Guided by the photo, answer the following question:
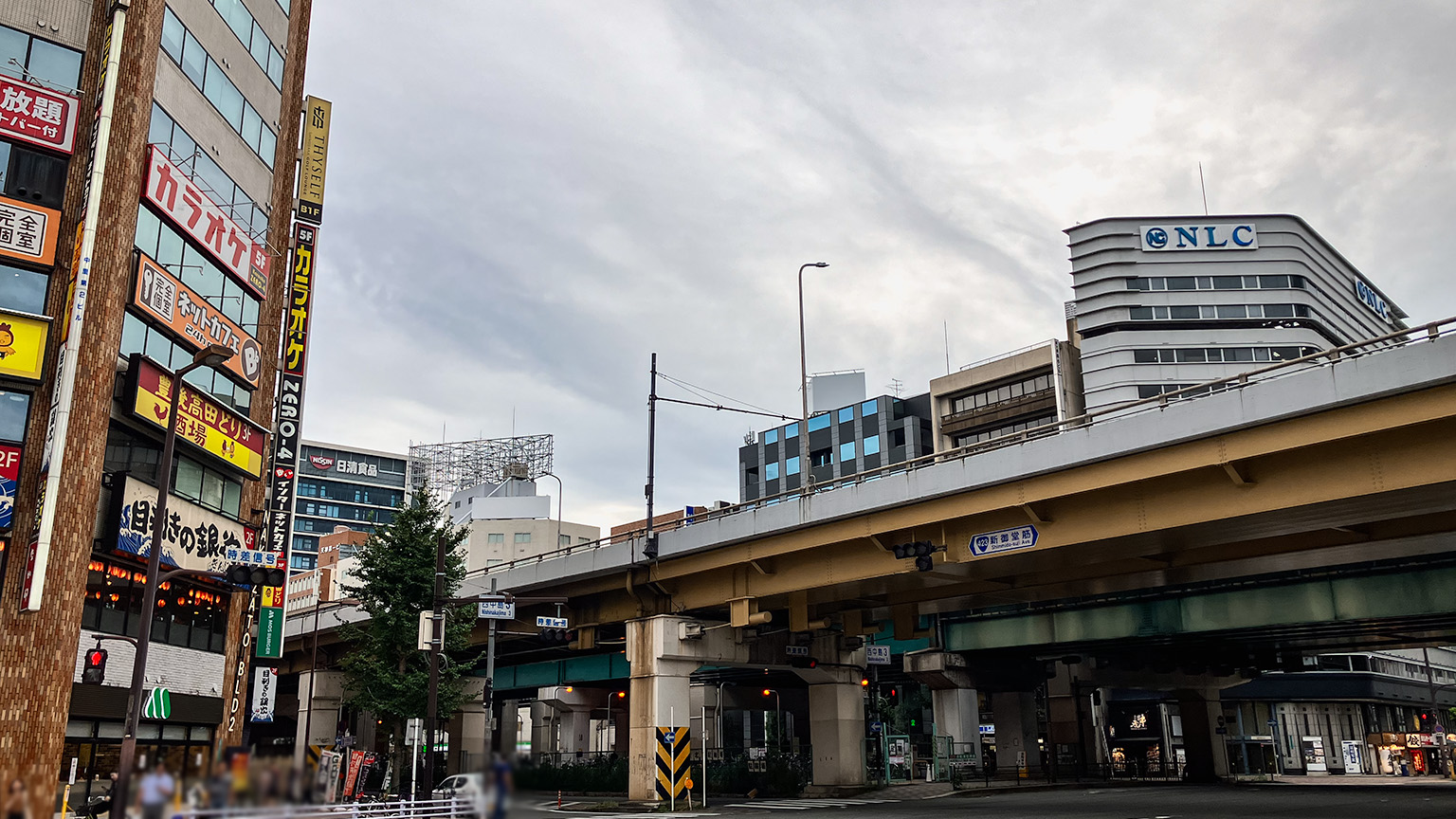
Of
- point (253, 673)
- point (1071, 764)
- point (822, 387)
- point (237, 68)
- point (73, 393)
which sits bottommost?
point (1071, 764)

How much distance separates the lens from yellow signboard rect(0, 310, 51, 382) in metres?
27.1

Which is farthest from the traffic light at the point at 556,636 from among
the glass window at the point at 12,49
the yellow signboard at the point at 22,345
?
the glass window at the point at 12,49

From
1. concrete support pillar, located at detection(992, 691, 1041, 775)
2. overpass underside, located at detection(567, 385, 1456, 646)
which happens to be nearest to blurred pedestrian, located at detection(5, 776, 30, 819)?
overpass underside, located at detection(567, 385, 1456, 646)

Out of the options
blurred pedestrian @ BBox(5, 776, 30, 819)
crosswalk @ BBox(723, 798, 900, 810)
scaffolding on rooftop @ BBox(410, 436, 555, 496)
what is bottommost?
crosswalk @ BBox(723, 798, 900, 810)

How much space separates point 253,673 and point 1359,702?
87.3 m

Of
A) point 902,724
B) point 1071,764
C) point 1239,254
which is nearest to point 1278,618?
point 1071,764

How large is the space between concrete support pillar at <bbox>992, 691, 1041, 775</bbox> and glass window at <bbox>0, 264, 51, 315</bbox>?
54.0 metres

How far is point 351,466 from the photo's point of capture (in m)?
168

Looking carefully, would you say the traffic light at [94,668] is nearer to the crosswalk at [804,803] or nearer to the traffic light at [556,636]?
the traffic light at [556,636]

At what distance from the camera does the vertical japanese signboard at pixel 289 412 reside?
37.4m

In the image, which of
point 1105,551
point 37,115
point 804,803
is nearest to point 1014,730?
point 804,803

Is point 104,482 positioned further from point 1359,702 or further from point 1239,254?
point 1239,254

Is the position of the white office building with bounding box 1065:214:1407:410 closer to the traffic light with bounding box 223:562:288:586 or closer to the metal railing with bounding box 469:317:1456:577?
the metal railing with bounding box 469:317:1456:577

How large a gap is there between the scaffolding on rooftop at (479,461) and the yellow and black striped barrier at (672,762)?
10951 centimetres
